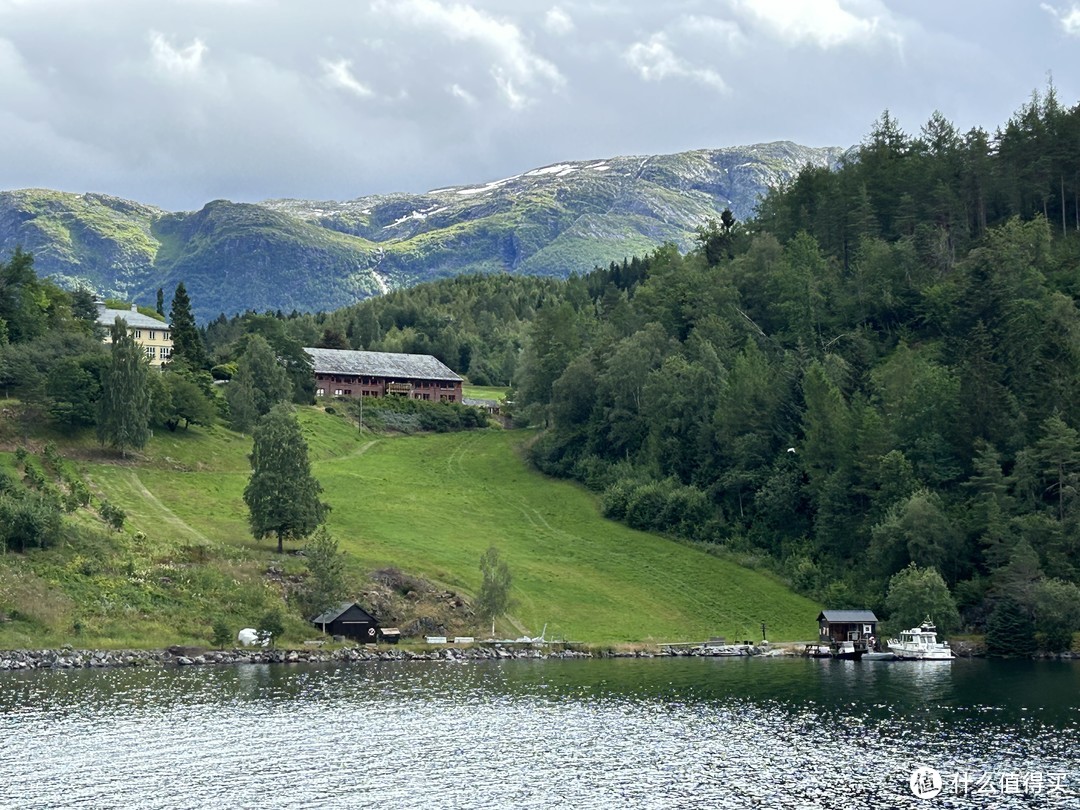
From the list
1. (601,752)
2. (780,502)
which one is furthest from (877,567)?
(601,752)

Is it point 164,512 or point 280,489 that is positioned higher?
point 280,489

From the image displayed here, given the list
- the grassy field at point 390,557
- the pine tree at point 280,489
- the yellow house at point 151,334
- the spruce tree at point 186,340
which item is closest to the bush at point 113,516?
the grassy field at point 390,557

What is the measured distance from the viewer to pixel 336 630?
97312 millimetres

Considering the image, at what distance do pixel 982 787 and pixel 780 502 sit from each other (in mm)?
74756

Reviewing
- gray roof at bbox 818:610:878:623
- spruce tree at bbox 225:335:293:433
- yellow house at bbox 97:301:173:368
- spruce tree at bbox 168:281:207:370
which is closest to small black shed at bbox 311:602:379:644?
gray roof at bbox 818:610:878:623

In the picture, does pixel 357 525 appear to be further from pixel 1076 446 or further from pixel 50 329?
pixel 1076 446

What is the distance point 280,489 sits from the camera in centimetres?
10850

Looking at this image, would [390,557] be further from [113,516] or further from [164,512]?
[113,516]

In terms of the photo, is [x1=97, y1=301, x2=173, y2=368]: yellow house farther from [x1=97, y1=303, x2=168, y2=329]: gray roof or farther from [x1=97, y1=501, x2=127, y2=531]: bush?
[x1=97, y1=501, x2=127, y2=531]: bush

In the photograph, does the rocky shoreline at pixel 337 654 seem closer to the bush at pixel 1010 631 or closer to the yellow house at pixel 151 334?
the bush at pixel 1010 631

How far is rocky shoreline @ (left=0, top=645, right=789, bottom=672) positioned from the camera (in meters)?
84.1

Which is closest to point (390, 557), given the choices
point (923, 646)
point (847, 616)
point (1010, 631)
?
point (847, 616)

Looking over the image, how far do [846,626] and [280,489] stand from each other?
49.8 metres

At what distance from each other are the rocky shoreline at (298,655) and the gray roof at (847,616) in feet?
18.2
